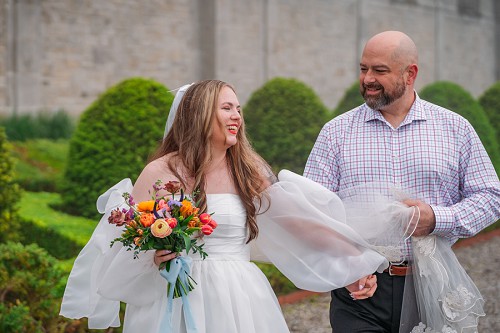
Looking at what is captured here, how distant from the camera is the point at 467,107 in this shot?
1259 cm

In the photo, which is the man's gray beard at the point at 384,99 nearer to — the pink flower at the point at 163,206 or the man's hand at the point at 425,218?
the man's hand at the point at 425,218

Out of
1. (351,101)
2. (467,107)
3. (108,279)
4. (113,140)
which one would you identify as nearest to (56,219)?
(113,140)

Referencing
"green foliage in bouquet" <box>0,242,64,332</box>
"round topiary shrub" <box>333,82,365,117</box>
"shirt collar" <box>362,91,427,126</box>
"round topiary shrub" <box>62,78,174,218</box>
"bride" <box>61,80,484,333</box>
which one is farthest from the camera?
"round topiary shrub" <box>333,82,365,117</box>

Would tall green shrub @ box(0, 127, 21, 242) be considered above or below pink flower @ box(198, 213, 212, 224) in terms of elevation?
below

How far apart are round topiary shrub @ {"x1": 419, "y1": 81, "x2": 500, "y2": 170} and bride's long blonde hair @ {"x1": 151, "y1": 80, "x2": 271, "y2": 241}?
8.59m

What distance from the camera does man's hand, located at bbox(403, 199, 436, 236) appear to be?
12.6ft

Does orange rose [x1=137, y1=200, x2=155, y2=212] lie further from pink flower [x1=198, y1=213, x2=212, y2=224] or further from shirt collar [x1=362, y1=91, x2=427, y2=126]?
shirt collar [x1=362, y1=91, x2=427, y2=126]

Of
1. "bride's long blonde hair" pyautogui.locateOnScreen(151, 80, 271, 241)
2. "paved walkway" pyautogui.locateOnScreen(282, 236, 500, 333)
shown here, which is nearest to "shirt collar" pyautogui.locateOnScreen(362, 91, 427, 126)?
"bride's long blonde hair" pyautogui.locateOnScreen(151, 80, 271, 241)

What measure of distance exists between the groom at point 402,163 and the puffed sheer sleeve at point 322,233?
0.10 metres

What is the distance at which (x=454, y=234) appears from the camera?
3.92m

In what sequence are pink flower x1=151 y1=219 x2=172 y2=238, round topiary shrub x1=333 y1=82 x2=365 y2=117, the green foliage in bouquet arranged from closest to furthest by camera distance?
pink flower x1=151 y1=219 x2=172 y2=238 < the green foliage in bouquet < round topiary shrub x1=333 y1=82 x2=365 y2=117

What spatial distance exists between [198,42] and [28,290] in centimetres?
1471

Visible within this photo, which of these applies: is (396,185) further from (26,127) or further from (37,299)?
(26,127)

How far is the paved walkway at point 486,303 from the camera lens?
22.9ft
